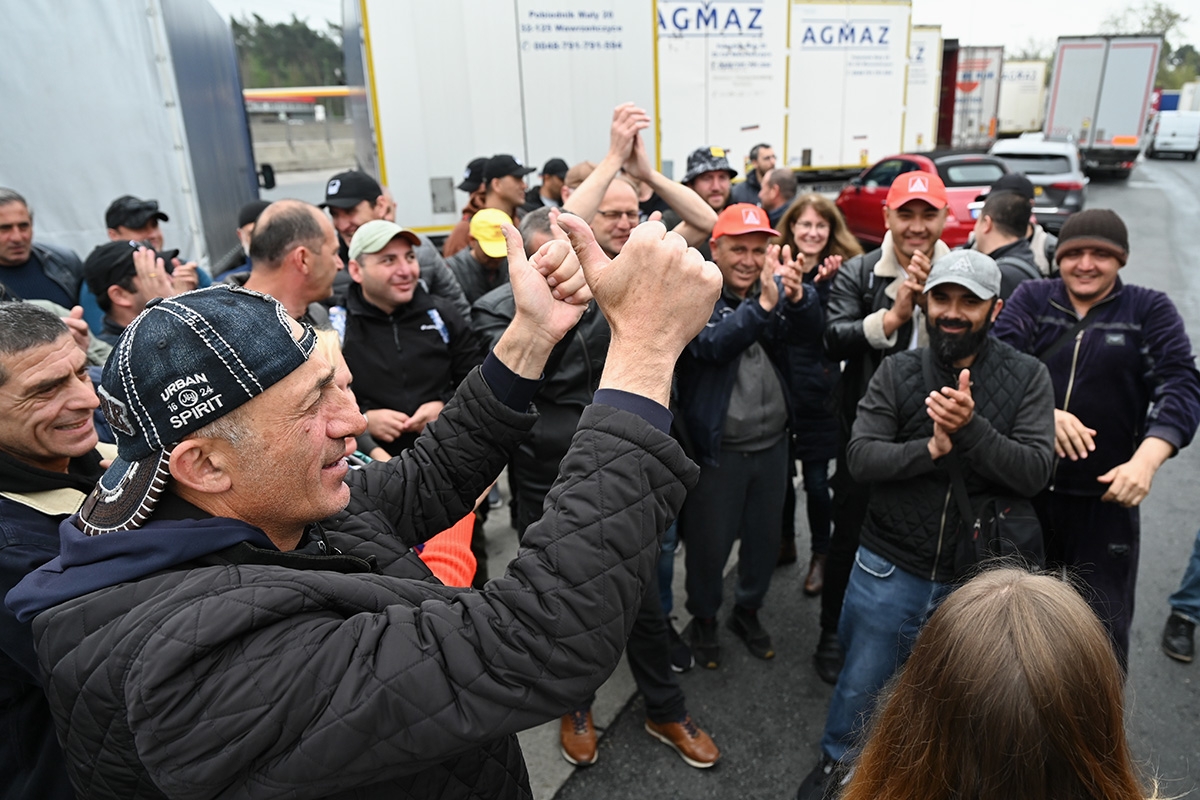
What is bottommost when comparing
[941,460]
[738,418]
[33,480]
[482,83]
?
[738,418]

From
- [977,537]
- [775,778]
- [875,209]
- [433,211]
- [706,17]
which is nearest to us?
[977,537]

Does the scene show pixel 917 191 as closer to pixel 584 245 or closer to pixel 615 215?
pixel 615 215

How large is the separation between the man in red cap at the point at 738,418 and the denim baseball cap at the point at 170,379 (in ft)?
7.50

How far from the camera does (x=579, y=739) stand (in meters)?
3.17

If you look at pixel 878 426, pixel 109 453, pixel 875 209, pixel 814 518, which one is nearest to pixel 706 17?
pixel 875 209

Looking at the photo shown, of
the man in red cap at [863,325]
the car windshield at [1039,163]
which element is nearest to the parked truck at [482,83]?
the man in red cap at [863,325]

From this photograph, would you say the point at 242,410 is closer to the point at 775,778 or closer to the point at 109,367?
the point at 109,367

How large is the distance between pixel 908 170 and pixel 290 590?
41.6 feet

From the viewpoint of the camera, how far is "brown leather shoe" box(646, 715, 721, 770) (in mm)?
Result: 3076

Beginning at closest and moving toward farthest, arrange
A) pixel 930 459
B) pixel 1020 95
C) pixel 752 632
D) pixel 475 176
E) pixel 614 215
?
pixel 930 459
pixel 614 215
pixel 752 632
pixel 475 176
pixel 1020 95

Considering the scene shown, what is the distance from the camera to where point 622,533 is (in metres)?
1.08

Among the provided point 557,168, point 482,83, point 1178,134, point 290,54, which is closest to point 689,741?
point 557,168

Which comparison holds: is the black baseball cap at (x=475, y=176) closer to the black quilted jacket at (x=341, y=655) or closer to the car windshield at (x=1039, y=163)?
the black quilted jacket at (x=341, y=655)

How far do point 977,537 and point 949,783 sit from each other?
5.21 feet
